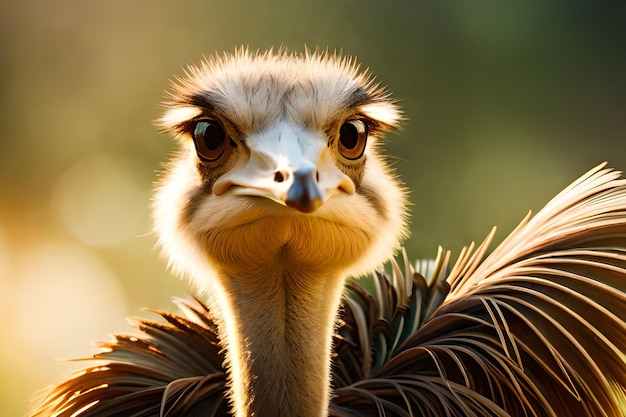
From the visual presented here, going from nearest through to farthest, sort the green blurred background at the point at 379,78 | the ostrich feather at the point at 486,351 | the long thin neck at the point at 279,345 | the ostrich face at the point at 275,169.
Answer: the ostrich face at the point at 275,169 → the long thin neck at the point at 279,345 → the ostrich feather at the point at 486,351 → the green blurred background at the point at 379,78

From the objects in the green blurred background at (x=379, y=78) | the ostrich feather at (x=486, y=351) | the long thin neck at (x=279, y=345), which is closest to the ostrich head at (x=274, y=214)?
the long thin neck at (x=279, y=345)

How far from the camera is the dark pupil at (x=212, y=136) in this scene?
1.18m

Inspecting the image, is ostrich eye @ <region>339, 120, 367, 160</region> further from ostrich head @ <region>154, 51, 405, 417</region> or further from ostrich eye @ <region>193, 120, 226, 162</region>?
ostrich eye @ <region>193, 120, 226, 162</region>

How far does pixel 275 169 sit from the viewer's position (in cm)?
104

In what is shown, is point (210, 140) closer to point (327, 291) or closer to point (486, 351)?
point (327, 291)

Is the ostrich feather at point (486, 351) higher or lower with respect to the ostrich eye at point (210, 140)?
lower

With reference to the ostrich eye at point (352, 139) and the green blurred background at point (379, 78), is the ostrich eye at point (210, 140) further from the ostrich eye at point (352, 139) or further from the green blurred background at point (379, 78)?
the green blurred background at point (379, 78)

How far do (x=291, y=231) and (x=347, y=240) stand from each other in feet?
0.33

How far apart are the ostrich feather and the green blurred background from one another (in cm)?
172

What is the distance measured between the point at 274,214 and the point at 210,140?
17 centimetres

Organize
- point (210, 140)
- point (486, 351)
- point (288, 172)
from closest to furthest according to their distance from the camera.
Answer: point (288, 172)
point (210, 140)
point (486, 351)

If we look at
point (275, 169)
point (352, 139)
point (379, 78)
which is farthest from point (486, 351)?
point (379, 78)

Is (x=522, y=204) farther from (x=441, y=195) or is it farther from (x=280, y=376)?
(x=280, y=376)

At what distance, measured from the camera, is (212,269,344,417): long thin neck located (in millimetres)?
1187
